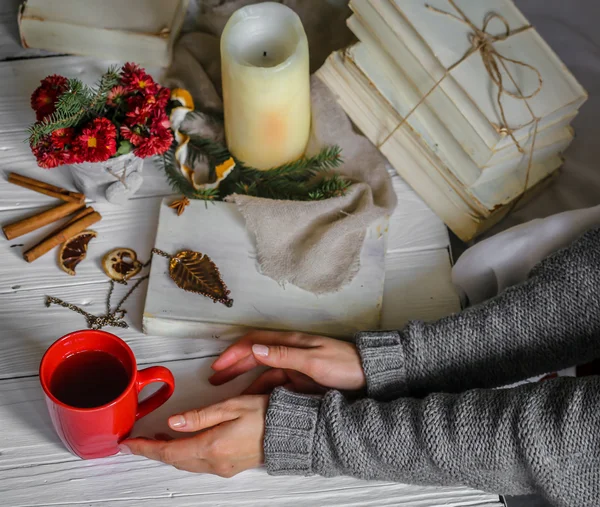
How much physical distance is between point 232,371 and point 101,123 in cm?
30

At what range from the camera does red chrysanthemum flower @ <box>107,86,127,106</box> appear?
769 mm

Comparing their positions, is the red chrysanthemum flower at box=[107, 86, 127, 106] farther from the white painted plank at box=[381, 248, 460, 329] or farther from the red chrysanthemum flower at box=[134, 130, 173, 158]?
the white painted plank at box=[381, 248, 460, 329]

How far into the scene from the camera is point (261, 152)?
34.4 inches

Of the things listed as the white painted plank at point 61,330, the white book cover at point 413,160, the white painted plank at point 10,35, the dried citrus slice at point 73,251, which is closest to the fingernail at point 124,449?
the white painted plank at point 61,330

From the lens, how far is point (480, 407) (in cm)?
67

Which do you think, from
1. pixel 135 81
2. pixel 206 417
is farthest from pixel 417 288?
pixel 135 81

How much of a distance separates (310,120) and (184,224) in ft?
0.74

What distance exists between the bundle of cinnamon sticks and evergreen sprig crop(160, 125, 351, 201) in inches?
4.5

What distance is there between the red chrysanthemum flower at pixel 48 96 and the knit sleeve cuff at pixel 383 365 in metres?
0.42

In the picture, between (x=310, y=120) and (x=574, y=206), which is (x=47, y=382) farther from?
(x=574, y=206)

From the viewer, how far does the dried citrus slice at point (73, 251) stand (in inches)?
32.1

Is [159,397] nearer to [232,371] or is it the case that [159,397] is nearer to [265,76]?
[232,371]

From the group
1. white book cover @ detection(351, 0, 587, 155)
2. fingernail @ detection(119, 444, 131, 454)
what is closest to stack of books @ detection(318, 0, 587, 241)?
white book cover @ detection(351, 0, 587, 155)

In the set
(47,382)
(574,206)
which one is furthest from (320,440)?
(574,206)
